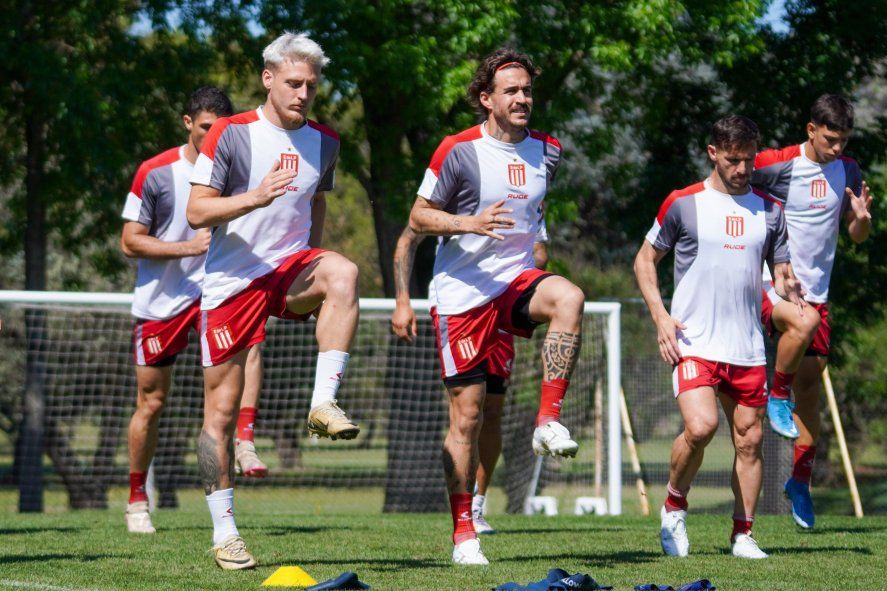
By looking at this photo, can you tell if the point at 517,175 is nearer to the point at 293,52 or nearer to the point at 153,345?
the point at 293,52

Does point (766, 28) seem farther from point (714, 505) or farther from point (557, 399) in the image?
point (557, 399)

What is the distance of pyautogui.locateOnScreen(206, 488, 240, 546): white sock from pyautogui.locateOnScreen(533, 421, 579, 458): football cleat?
5.24ft

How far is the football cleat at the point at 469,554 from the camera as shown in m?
6.97

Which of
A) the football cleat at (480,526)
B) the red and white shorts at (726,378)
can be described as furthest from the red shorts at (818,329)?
the football cleat at (480,526)

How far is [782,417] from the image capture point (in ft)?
29.3

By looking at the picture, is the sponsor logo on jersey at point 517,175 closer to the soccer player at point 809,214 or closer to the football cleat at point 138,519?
the soccer player at point 809,214

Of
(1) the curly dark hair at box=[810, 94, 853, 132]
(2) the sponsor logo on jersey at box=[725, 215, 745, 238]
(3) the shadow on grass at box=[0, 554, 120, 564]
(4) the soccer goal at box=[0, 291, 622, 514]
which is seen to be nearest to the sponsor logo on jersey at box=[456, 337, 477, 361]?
(2) the sponsor logo on jersey at box=[725, 215, 745, 238]

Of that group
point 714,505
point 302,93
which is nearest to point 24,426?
point 714,505

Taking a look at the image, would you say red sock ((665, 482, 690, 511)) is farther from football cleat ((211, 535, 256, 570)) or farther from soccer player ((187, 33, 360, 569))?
football cleat ((211, 535, 256, 570))

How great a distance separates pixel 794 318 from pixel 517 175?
8.69 feet

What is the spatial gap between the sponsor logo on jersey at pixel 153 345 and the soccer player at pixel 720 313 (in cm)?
331

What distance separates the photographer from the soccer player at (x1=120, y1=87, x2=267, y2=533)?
8.83 meters

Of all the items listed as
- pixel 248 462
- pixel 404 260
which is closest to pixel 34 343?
pixel 248 462

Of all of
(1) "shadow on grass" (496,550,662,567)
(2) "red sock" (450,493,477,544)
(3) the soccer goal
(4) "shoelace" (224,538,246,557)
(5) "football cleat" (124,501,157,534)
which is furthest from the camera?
(3) the soccer goal
